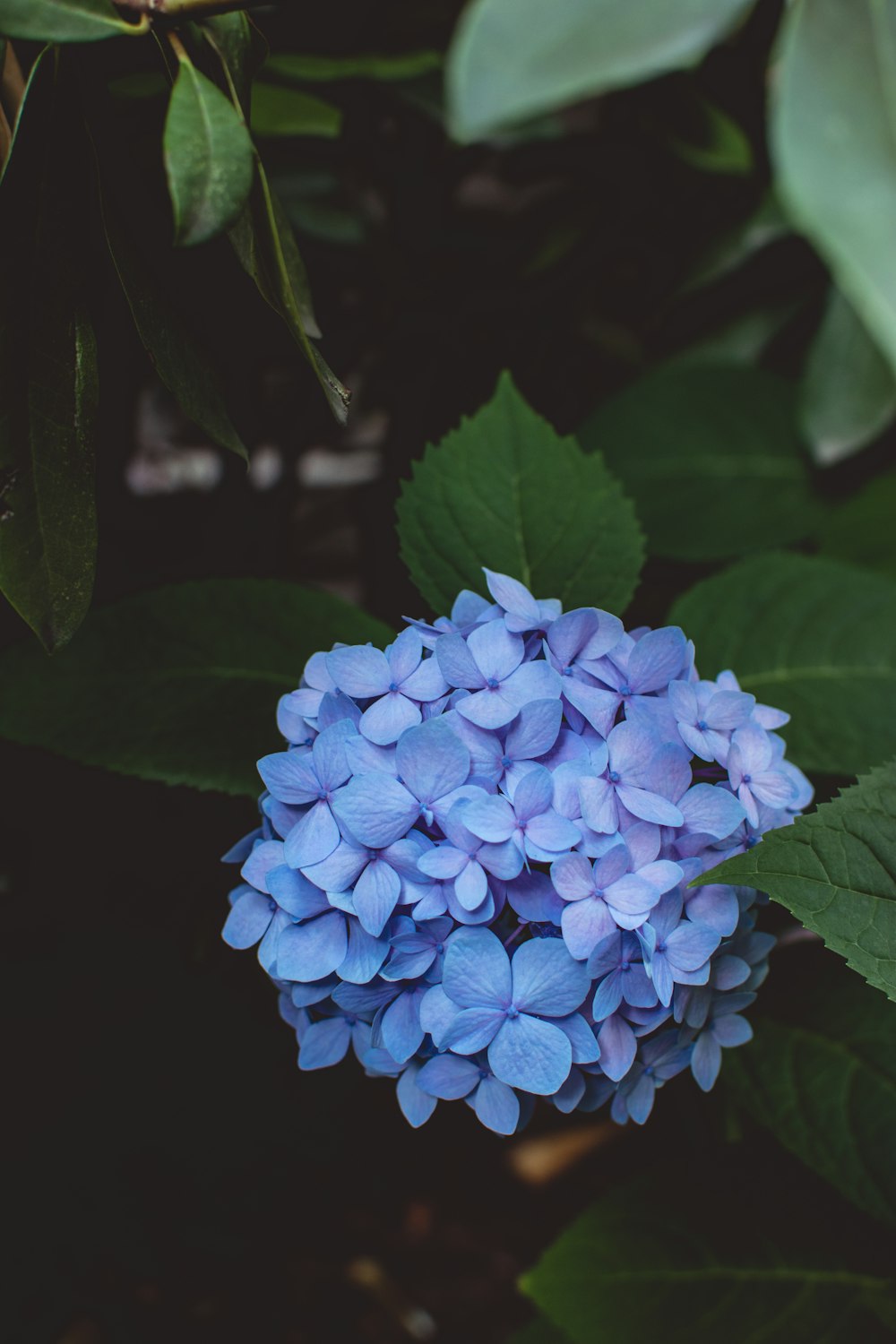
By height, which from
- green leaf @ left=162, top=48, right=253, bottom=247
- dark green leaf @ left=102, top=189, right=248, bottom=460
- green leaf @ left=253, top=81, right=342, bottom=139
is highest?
green leaf @ left=162, top=48, right=253, bottom=247

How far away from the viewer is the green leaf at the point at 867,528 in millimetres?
1271

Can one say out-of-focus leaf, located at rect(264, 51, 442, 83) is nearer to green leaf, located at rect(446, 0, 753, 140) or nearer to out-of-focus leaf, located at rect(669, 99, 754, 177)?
out-of-focus leaf, located at rect(669, 99, 754, 177)

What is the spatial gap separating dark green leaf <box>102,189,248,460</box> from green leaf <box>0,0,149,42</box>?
0.38ft

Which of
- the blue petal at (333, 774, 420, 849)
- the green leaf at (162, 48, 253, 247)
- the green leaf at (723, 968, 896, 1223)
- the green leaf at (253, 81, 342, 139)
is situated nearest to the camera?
the green leaf at (162, 48, 253, 247)

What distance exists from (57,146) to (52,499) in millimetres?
202

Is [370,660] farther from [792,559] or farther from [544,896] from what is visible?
[792,559]

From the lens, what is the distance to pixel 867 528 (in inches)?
51.1

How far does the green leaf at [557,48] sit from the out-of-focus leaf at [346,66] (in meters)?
0.67

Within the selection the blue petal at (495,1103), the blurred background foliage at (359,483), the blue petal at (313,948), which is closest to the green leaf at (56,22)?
the blurred background foliage at (359,483)

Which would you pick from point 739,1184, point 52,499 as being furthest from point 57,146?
point 739,1184

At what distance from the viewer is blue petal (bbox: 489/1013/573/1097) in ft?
1.78

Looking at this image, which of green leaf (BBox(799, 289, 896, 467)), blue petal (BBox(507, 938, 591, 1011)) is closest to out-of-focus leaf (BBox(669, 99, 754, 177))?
green leaf (BBox(799, 289, 896, 467))

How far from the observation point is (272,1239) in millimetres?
1264

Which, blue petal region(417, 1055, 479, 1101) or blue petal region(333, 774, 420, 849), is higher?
blue petal region(333, 774, 420, 849)
